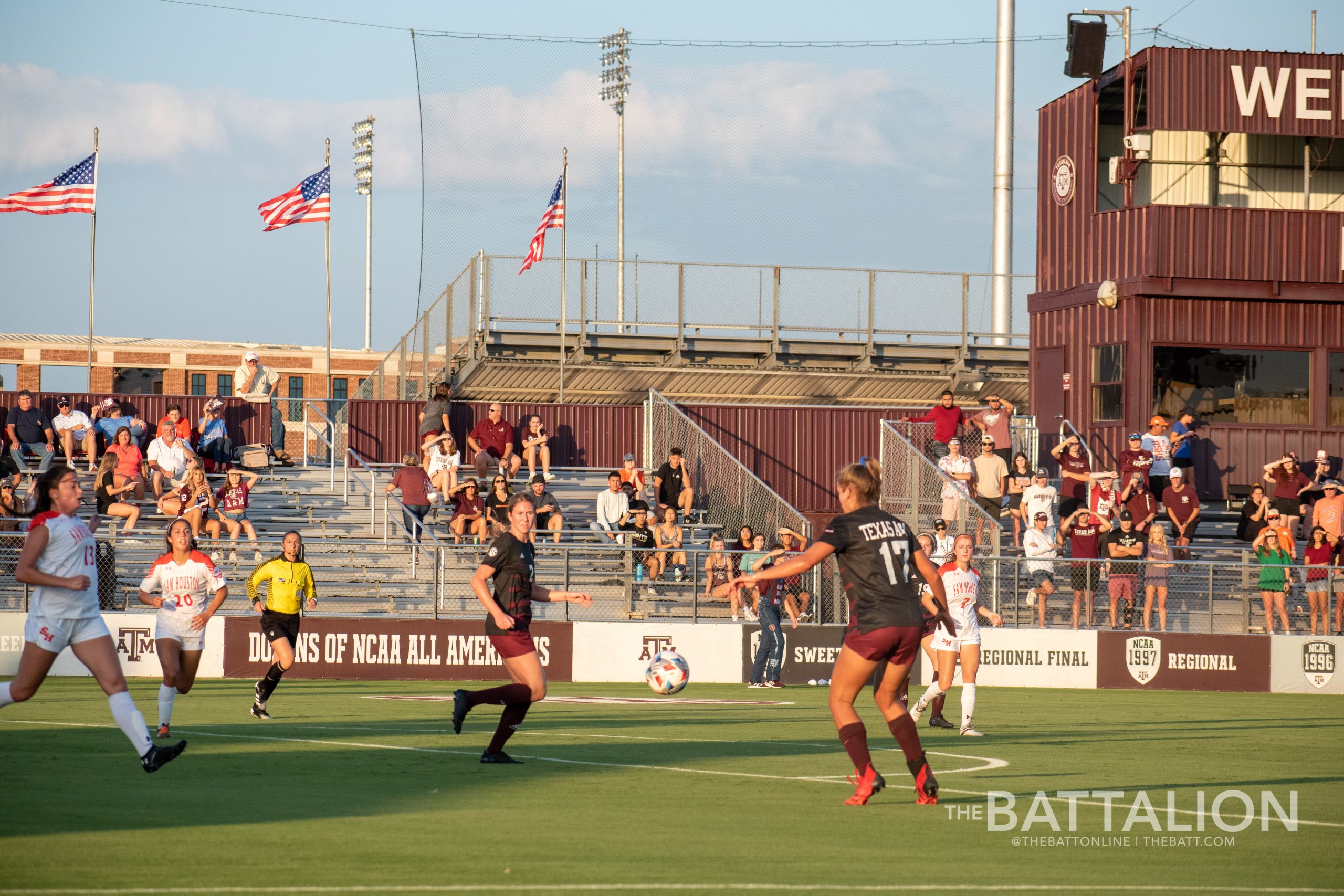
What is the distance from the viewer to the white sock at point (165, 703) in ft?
37.8

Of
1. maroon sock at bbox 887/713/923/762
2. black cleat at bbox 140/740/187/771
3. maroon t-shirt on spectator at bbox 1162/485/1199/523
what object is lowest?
black cleat at bbox 140/740/187/771

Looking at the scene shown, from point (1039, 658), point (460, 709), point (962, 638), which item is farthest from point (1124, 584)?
point (460, 709)

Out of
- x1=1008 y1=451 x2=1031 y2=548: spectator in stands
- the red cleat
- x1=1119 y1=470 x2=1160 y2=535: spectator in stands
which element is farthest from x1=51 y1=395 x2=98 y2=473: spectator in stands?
the red cleat

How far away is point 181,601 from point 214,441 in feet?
46.6

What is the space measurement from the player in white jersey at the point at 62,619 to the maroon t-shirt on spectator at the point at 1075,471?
19.1 m

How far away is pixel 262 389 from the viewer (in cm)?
2800

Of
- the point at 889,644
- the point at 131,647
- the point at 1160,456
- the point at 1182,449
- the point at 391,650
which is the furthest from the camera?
the point at 1182,449

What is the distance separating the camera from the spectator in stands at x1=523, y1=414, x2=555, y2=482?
27.1 meters

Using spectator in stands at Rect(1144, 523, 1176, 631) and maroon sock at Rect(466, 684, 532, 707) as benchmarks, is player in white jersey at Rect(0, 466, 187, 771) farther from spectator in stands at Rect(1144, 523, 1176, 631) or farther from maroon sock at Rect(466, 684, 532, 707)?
spectator in stands at Rect(1144, 523, 1176, 631)

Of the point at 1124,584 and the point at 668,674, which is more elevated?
the point at 668,674

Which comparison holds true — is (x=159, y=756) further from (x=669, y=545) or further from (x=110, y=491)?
(x=110, y=491)

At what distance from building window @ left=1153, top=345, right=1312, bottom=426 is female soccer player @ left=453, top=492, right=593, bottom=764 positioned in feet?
65.6

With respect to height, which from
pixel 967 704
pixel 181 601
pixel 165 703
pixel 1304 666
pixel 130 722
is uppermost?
pixel 181 601

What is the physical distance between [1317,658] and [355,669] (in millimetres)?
14344
